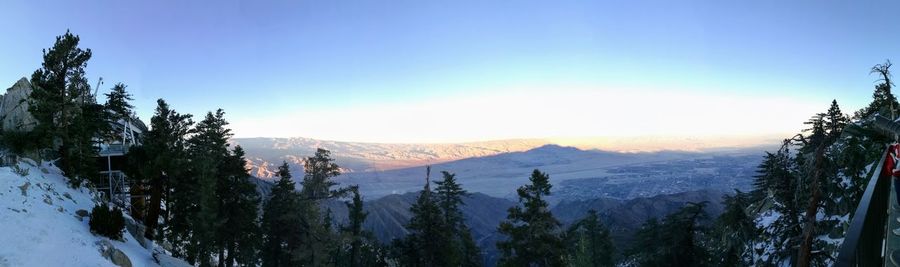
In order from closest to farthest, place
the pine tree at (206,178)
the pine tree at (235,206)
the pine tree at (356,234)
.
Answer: the pine tree at (206,178) < the pine tree at (235,206) < the pine tree at (356,234)

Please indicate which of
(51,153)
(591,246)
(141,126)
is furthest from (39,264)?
(591,246)

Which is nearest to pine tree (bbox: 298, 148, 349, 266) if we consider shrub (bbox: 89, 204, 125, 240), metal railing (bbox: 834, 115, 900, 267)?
shrub (bbox: 89, 204, 125, 240)

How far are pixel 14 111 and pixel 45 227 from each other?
72.3 ft

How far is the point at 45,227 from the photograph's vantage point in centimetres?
2467

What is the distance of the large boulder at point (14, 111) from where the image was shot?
3847 cm

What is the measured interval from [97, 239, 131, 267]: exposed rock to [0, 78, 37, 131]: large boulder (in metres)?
18.9

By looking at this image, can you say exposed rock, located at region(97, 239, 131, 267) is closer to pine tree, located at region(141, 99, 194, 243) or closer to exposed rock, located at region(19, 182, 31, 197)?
exposed rock, located at region(19, 182, 31, 197)

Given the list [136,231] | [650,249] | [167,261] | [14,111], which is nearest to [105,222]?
[167,261]

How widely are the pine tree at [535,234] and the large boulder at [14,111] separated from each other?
38466 millimetres

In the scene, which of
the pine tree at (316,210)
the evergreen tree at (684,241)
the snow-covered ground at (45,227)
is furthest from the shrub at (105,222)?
the evergreen tree at (684,241)

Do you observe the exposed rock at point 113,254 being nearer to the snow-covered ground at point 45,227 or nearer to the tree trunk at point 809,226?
the snow-covered ground at point 45,227

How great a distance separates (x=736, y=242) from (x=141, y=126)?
58.7 metres

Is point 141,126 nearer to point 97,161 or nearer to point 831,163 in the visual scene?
point 97,161

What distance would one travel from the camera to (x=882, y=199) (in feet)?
10.9
